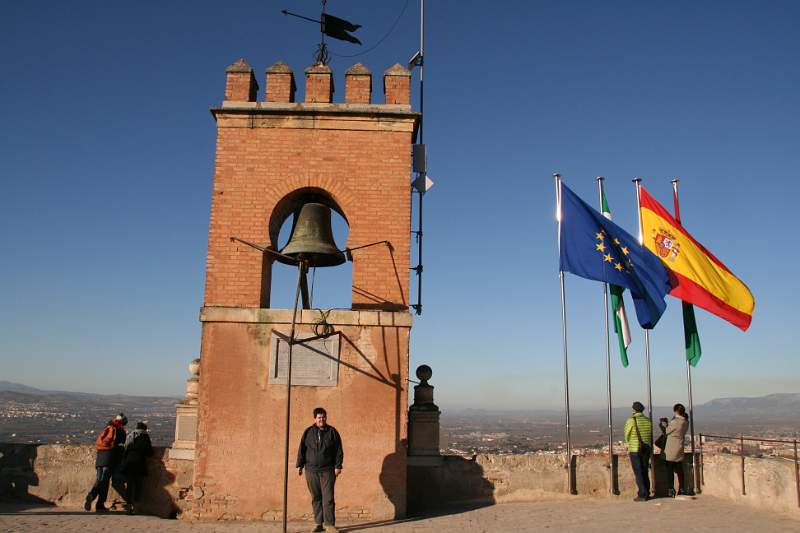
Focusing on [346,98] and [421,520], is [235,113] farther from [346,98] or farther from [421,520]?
[421,520]

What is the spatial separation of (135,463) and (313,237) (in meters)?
3.98

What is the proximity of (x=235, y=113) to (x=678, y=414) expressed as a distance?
8.07 m

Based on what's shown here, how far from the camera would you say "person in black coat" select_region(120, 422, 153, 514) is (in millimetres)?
9219

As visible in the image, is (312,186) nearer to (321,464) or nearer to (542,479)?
(321,464)

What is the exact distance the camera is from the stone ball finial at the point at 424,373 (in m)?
9.63

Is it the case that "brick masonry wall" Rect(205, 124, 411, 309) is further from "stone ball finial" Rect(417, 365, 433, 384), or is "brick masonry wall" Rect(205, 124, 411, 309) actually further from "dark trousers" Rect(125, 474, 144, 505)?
"dark trousers" Rect(125, 474, 144, 505)

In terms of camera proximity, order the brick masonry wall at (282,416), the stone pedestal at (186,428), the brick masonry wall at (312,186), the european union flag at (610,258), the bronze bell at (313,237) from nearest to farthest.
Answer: the brick masonry wall at (282,416)
the bronze bell at (313,237)
the stone pedestal at (186,428)
the brick masonry wall at (312,186)
the european union flag at (610,258)

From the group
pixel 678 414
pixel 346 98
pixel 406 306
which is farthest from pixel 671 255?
pixel 346 98

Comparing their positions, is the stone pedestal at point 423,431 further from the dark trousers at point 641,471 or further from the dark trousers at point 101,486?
the dark trousers at point 101,486

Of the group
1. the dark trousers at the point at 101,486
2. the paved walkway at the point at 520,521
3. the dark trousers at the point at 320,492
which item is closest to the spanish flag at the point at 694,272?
the paved walkway at the point at 520,521

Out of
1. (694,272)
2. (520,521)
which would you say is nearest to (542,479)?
(520,521)

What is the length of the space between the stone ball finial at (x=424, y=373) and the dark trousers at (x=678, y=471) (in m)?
4.15

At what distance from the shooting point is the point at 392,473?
28.8 feet

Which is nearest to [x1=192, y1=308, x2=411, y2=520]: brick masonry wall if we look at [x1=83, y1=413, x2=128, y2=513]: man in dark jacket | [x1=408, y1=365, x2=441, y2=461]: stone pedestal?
[x1=408, y1=365, x2=441, y2=461]: stone pedestal
